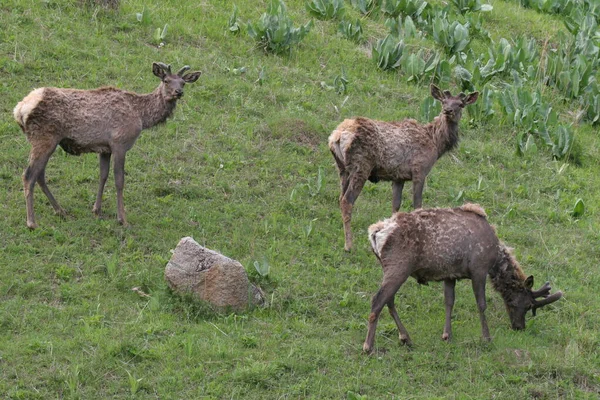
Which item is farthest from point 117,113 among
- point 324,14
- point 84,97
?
point 324,14

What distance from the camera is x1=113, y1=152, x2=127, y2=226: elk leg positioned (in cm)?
1198


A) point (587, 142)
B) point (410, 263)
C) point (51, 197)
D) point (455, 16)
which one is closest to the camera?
point (410, 263)

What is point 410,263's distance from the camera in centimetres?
981

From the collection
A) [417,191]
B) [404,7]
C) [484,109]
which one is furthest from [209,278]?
[404,7]

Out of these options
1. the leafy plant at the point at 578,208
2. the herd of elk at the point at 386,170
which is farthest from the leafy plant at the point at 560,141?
the herd of elk at the point at 386,170

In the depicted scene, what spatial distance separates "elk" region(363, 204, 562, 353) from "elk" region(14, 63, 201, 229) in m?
3.99

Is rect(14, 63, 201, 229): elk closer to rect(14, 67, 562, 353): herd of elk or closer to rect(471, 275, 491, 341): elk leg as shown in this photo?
Answer: rect(14, 67, 562, 353): herd of elk

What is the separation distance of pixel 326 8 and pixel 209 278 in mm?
10342

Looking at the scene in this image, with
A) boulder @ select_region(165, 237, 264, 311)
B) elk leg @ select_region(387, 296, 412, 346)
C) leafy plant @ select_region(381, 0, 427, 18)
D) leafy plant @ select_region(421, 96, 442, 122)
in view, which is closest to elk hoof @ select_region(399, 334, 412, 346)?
elk leg @ select_region(387, 296, 412, 346)

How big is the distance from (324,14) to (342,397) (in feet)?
38.5

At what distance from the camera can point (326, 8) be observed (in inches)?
755

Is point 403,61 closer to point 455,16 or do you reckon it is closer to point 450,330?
point 455,16

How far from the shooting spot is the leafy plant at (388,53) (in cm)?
1753

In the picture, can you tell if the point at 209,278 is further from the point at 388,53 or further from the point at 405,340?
the point at 388,53
